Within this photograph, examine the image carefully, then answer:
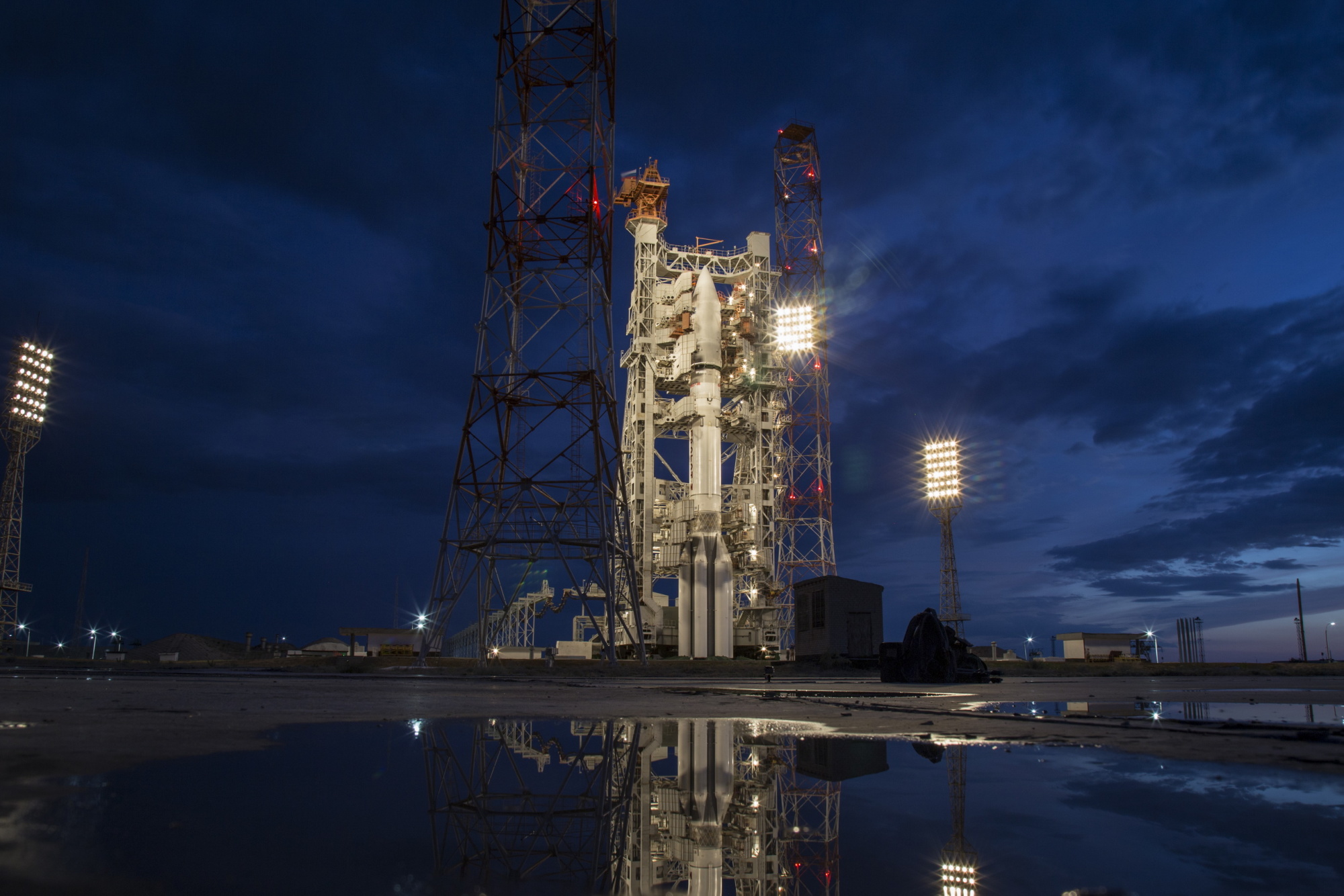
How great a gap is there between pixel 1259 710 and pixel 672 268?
57309 mm

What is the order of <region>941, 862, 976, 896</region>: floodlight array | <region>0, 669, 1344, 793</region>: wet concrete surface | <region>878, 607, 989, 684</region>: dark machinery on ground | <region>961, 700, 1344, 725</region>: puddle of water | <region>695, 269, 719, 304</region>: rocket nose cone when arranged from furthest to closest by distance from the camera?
<region>695, 269, 719, 304</region>: rocket nose cone
<region>878, 607, 989, 684</region>: dark machinery on ground
<region>961, 700, 1344, 725</region>: puddle of water
<region>0, 669, 1344, 793</region>: wet concrete surface
<region>941, 862, 976, 896</region>: floodlight array

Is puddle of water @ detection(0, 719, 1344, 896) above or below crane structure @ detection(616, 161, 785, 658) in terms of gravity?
below

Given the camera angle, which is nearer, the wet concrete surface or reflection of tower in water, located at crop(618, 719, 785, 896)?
reflection of tower in water, located at crop(618, 719, 785, 896)

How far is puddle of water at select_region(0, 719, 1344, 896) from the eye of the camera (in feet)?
8.04

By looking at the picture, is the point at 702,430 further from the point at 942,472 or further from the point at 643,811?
the point at 643,811

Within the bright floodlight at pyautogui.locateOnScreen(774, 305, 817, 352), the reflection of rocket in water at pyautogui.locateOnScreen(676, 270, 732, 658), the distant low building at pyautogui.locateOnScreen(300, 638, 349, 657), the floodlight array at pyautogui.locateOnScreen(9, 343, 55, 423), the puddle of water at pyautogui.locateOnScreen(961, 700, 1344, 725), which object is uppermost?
the bright floodlight at pyautogui.locateOnScreen(774, 305, 817, 352)

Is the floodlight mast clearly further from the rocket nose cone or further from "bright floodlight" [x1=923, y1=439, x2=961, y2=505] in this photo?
the rocket nose cone

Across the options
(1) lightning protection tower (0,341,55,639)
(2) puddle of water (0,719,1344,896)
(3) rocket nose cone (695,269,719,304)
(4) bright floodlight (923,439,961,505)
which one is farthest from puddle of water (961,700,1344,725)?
(1) lightning protection tower (0,341,55,639)

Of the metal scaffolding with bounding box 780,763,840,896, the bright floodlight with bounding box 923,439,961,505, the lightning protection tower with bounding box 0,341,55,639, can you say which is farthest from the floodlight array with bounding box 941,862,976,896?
the lightning protection tower with bounding box 0,341,55,639

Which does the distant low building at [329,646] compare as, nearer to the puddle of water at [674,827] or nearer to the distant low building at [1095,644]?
the distant low building at [1095,644]

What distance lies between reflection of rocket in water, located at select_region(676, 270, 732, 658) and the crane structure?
0.24 ft

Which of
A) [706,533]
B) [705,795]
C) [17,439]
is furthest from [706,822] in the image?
[17,439]

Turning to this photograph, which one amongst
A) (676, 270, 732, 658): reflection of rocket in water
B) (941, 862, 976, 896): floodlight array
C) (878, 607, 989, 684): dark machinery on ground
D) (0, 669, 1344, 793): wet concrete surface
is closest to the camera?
(941, 862, 976, 896): floodlight array

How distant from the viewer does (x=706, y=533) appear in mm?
51531
